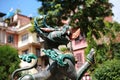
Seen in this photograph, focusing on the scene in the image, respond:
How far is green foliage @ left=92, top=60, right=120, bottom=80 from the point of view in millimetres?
18642

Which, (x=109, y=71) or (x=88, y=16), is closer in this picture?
(x=109, y=71)

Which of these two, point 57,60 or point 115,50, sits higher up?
point 115,50

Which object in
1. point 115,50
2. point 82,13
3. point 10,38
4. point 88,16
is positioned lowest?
point 115,50

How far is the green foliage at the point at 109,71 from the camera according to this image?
18.6 meters

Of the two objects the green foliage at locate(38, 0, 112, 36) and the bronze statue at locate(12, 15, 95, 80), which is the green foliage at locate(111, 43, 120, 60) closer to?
the green foliage at locate(38, 0, 112, 36)

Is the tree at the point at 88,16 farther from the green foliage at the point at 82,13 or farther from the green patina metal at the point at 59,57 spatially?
the green patina metal at the point at 59,57

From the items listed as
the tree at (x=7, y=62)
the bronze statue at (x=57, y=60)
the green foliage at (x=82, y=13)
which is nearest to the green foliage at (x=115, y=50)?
the green foliage at (x=82, y=13)

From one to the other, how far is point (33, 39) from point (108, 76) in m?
28.3

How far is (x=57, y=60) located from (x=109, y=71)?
41.7 ft

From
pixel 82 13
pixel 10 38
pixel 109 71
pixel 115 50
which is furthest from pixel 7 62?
pixel 10 38

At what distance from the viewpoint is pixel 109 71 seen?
18.9 metres

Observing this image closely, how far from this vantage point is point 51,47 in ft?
23.5

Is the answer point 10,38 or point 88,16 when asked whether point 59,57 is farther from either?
point 10,38

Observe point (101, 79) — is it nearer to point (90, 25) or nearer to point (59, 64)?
point (90, 25)
